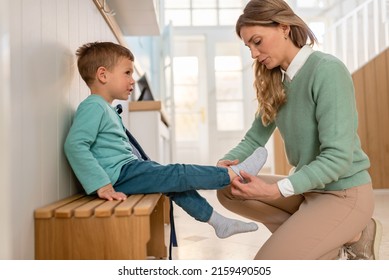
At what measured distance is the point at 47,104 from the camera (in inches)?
33.9

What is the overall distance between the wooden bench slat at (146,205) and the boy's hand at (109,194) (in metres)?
0.05

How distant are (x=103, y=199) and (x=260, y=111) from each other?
0.46 m

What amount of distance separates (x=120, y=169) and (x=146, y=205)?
232mm

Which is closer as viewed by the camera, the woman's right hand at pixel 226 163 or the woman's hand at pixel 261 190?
the woman's hand at pixel 261 190

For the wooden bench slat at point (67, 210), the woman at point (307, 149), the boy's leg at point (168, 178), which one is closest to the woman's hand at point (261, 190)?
the woman at point (307, 149)

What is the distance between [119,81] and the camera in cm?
114

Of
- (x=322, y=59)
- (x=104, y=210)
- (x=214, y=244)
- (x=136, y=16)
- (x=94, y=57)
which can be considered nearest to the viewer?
(x=104, y=210)

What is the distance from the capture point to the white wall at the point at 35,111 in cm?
69

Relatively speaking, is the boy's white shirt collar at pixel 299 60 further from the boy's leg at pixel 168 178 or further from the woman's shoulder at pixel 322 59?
the boy's leg at pixel 168 178

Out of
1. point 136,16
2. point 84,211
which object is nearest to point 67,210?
point 84,211

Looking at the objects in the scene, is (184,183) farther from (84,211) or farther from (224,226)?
(84,211)

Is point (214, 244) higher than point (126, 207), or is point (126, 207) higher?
point (126, 207)

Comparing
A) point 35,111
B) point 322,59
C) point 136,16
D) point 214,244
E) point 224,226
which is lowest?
point 214,244
